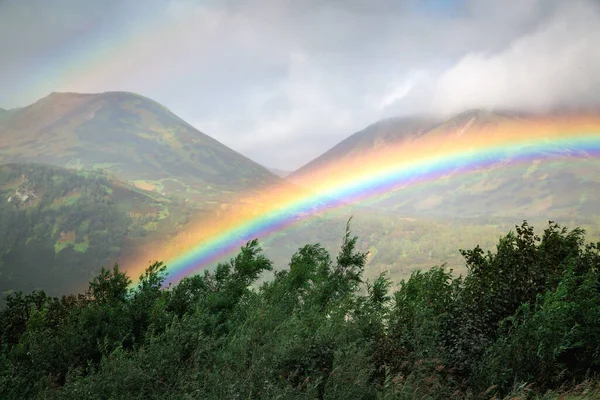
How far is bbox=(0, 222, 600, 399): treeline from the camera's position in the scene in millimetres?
8281

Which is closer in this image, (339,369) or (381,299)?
(339,369)

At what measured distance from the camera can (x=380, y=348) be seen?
34.1 feet

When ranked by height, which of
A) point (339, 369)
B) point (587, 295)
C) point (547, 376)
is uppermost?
point (339, 369)

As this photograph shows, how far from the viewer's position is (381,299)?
17219 mm

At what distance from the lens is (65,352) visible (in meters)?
12.9

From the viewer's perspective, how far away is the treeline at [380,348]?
326 inches

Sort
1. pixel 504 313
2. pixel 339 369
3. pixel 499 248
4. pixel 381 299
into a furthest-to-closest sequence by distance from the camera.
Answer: pixel 381 299 < pixel 499 248 < pixel 504 313 < pixel 339 369

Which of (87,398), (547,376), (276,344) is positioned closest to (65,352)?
(87,398)

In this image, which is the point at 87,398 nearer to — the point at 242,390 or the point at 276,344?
the point at 242,390

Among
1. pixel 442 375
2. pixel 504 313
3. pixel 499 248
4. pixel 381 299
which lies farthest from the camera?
pixel 381 299

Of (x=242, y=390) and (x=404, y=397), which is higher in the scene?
(x=242, y=390)

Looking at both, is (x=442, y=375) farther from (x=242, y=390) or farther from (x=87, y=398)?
(x=87, y=398)

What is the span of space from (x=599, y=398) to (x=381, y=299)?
989cm

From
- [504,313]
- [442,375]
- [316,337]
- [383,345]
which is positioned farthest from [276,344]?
[504,313]
